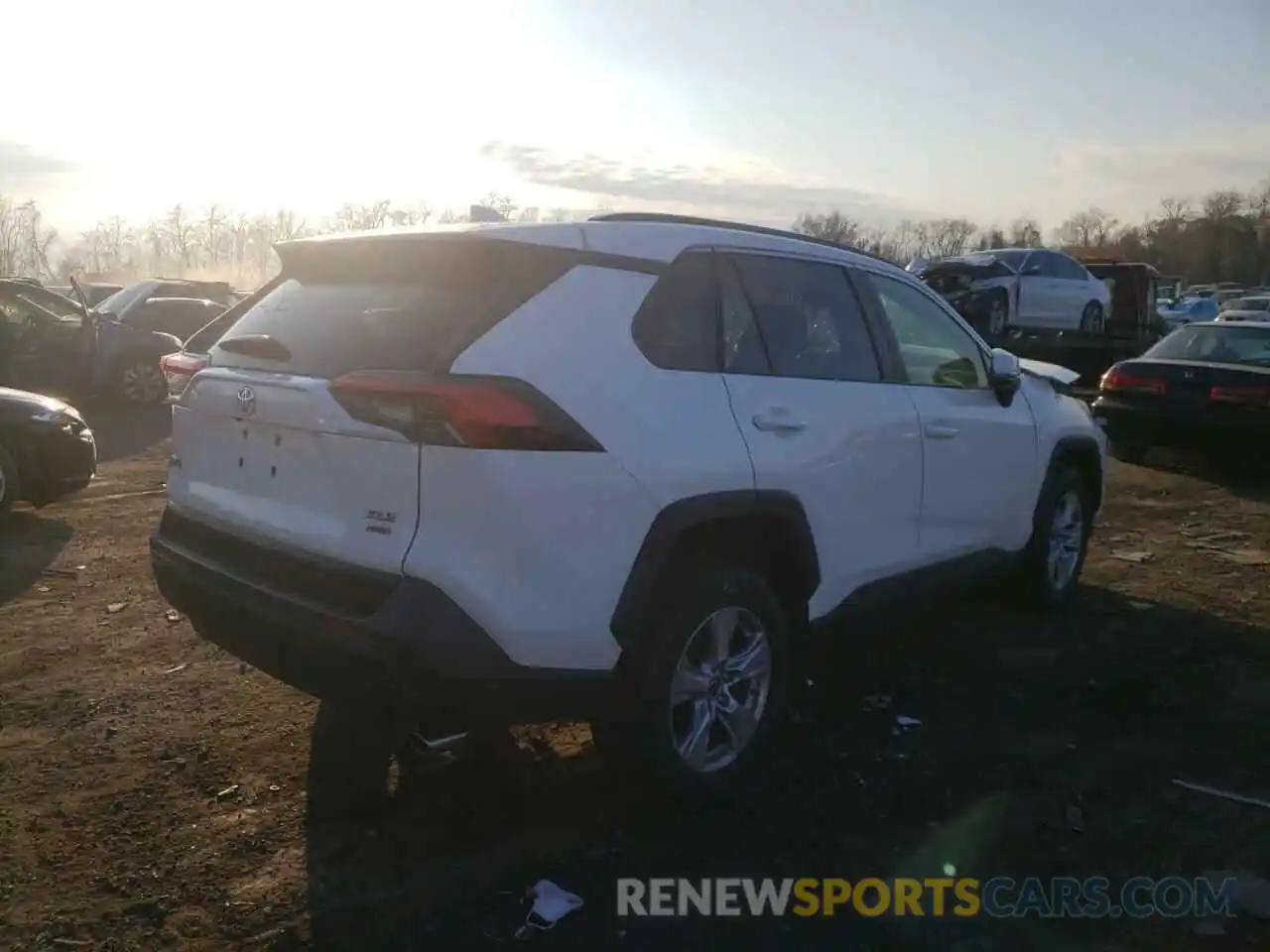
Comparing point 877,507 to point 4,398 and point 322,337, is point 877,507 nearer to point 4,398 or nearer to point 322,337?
point 322,337

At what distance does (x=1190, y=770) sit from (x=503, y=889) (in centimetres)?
262

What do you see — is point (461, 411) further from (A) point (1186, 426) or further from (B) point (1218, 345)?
(B) point (1218, 345)

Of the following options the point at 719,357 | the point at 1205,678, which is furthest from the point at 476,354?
the point at 1205,678

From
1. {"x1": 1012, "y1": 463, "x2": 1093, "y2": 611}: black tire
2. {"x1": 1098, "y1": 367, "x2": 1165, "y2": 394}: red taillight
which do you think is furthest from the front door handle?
{"x1": 1098, "y1": 367, "x2": 1165, "y2": 394}: red taillight

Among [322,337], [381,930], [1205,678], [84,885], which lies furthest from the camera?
[1205,678]

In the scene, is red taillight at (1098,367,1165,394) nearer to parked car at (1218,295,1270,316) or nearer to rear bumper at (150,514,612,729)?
rear bumper at (150,514,612,729)

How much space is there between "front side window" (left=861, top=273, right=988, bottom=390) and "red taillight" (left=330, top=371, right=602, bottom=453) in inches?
82.4

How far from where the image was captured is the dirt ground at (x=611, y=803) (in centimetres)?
305

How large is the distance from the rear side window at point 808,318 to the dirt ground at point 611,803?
104 cm

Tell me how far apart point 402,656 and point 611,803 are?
1161 millimetres

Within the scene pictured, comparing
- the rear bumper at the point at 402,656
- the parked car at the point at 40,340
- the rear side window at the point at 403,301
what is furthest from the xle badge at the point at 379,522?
the parked car at the point at 40,340

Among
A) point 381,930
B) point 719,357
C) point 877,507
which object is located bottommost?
point 381,930

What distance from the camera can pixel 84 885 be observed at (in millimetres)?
3148

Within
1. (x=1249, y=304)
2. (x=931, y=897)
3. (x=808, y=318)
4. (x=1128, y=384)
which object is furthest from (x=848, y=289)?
(x=1249, y=304)
